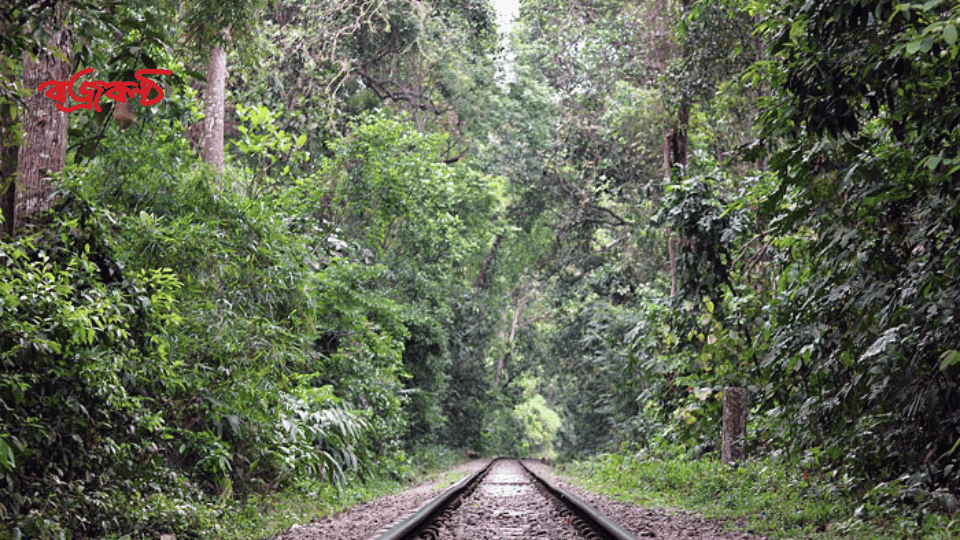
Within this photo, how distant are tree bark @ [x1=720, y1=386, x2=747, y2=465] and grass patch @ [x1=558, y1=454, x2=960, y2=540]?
1.12 ft

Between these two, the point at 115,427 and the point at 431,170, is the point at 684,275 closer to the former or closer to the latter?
the point at 431,170

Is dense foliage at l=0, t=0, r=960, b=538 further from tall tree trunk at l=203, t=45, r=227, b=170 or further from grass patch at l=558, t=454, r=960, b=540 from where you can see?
tall tree trunk at l=203, t=45, r=227, b=170

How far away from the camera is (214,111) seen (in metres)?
12.2

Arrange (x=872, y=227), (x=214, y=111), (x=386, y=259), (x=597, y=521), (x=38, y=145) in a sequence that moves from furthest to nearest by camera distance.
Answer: (x=386, y=259), (x=214, y=111), (x=38, y=145), (x=597, y=521), (x=872, y=227)

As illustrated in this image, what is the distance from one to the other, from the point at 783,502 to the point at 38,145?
8473 mm

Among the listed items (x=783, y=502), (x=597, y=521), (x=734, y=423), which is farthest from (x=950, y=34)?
(x=734, y=423)

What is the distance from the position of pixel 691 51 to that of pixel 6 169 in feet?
33.4

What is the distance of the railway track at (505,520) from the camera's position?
21.7 ft

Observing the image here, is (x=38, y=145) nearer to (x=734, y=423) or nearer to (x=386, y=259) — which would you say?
(x=734, y=423)

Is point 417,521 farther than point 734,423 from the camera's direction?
No

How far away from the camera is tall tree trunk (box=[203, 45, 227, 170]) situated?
11977 millimetres

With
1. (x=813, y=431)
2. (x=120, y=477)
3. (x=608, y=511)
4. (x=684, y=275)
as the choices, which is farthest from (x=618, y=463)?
(x=120, y=477)

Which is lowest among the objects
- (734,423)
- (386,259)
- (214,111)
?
(734,423)

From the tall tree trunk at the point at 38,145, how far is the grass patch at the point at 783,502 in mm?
7466
